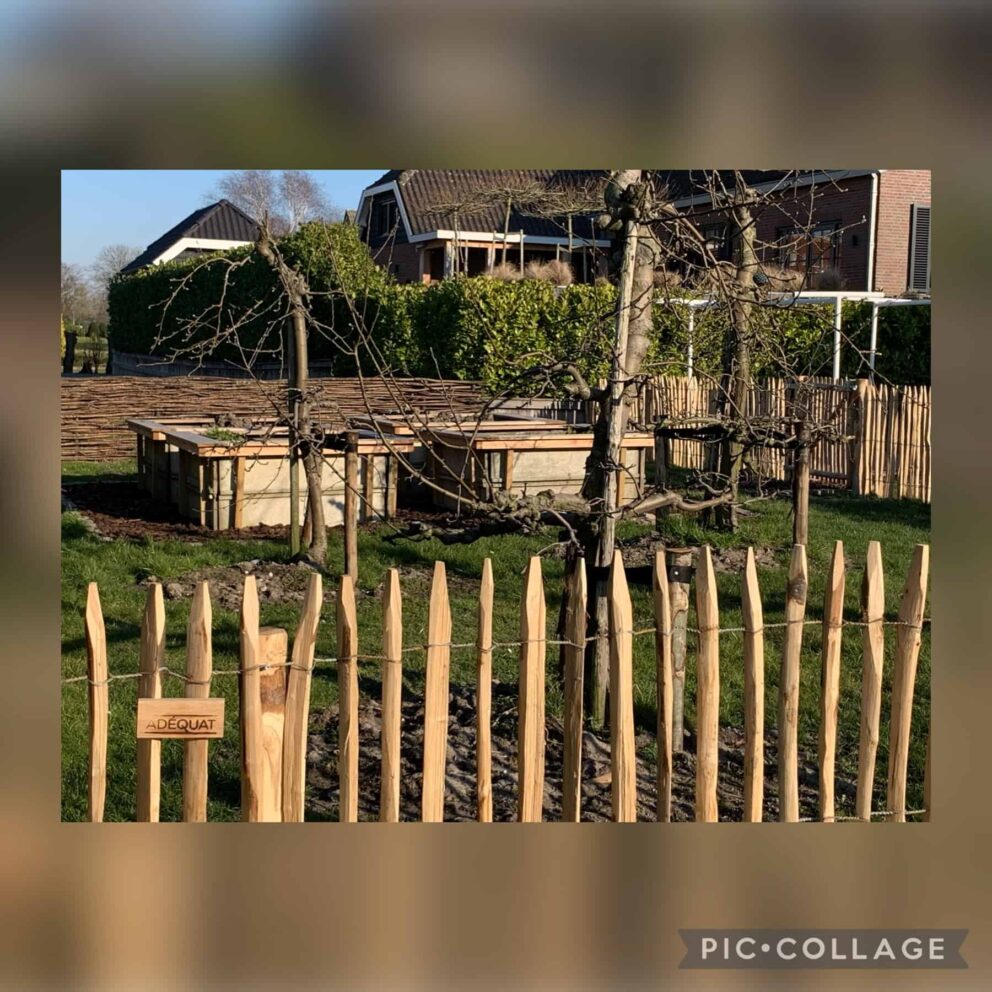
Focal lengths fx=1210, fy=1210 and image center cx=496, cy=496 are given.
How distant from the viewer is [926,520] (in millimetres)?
10867

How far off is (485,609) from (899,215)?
20784 mm

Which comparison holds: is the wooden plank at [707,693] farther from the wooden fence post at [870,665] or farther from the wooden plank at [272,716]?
the wooden plank at [272,716]

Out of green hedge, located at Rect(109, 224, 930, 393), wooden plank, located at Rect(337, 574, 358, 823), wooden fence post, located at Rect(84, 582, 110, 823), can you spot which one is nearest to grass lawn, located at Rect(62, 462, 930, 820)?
wooden fence post, located at Rect(84, 582, 110, 823)

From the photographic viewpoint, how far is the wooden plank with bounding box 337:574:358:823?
3.02 metres

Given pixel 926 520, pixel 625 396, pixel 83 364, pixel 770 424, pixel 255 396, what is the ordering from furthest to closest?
pixel 83 364 < pixel 255 396 < pixel 926 520 < pixel 770 424 < pixel 625 396

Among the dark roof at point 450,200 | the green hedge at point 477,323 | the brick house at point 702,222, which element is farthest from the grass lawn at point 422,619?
the dark roof at point 450,200

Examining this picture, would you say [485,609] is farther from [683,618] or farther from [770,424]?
[770,424]

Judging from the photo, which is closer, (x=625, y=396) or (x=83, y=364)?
(x=625, y=396)

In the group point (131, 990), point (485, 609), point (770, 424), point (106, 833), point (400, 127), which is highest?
point (400, 127)

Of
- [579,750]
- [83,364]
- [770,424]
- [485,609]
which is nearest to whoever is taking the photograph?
[485,609]

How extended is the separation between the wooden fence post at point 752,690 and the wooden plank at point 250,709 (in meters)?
1.27

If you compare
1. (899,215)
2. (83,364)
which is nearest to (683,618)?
(899,215)

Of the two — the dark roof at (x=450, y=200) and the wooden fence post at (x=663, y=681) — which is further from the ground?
the dark roof at (x=450, y=200)

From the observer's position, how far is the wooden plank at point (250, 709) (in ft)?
9.62
